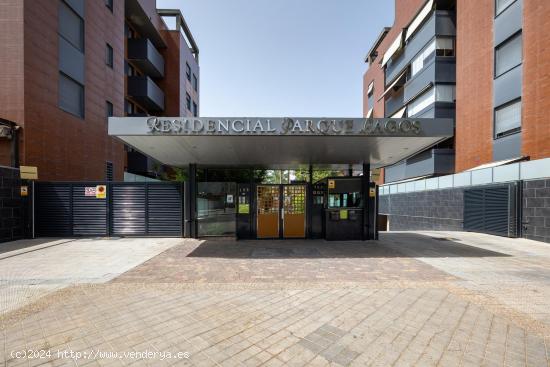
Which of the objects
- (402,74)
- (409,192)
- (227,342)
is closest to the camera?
(227,342)

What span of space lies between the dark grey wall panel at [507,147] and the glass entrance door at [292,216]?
11.4m

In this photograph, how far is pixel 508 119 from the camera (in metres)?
13.2

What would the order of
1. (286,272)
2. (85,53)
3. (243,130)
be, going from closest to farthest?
(286,272)
(243,130)
(85,53)

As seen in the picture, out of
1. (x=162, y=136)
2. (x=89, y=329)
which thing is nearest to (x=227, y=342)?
(x=89, y=329)

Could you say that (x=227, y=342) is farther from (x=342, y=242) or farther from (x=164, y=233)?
(x=164, y=233)

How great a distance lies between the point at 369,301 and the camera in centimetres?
421

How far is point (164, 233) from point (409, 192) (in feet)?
57.6

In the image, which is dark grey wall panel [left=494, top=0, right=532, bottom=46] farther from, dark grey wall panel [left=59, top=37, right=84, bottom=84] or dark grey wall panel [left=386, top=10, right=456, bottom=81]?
dark grey wall panel [left=59, top=37, right=84, bottom=84]

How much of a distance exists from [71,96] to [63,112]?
1.37 metres

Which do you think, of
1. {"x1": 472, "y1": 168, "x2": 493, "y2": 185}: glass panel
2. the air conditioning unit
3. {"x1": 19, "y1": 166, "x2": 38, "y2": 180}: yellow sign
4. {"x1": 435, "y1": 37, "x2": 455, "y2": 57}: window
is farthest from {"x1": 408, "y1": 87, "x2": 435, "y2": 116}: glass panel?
the air conditioning unit

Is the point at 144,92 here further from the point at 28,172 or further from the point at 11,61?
the point at 28,172

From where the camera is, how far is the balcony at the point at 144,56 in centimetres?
1997

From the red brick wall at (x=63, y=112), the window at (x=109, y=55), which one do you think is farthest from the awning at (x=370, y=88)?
the window at (x=109, y=55)

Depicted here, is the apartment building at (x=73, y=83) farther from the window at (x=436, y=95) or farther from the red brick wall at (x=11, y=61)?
the window at (x=436, y=95)
